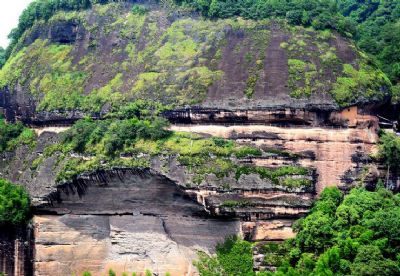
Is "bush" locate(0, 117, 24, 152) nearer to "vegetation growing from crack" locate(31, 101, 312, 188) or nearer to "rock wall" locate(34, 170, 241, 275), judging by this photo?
"vegetation growing from crack" locate(31, 101, 312, 188)

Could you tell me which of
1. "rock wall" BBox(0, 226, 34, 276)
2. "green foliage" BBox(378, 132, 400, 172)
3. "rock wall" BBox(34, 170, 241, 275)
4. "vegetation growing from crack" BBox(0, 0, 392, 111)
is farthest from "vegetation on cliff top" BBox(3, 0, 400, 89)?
"rock wall" BBox(0, 226, 34, 276)

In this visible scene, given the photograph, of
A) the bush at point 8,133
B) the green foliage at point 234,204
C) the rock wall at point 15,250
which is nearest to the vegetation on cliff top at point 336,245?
the green foliage at point 234,204

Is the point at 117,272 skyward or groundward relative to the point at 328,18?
groundward

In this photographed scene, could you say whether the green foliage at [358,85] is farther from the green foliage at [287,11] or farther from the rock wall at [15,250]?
the rock wall at [15,250]

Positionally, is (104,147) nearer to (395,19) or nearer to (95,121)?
(95,121)

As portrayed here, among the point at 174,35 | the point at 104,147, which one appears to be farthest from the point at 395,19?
the point at 104,147

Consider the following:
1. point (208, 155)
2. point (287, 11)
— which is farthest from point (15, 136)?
point (287, 11)
